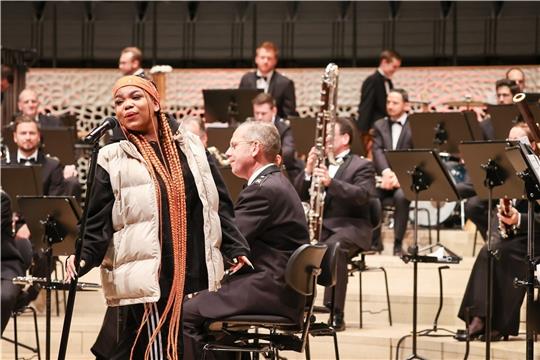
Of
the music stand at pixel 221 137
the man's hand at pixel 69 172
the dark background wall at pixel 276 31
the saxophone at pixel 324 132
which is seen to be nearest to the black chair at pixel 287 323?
the saxophone at pixel 324 132

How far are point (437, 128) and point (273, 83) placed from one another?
77.7 inches

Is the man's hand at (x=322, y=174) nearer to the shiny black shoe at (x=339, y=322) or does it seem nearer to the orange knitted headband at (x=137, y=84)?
the shiny black shoe at (x=339, y=322)

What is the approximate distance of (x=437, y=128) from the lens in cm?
884

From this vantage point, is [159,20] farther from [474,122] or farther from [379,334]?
[379,334]

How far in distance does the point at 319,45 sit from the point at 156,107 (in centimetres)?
1011

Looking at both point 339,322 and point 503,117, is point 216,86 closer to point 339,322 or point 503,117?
point 503,117

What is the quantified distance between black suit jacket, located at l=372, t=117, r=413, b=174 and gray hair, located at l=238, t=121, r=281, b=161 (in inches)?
161

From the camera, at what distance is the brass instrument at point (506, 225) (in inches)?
241

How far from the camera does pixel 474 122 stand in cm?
873

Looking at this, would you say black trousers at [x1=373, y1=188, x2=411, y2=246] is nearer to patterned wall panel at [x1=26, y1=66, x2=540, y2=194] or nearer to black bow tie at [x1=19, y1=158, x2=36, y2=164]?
black bow tie at [x1=19, y1=158, x2=36, y2=164]

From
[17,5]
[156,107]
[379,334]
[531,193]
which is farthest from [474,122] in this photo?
[17,5]

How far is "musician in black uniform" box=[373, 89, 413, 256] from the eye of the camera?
8812mm

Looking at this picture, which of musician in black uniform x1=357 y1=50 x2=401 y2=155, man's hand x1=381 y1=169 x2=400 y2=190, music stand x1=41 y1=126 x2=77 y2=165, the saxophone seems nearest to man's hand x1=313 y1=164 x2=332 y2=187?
the saxophone

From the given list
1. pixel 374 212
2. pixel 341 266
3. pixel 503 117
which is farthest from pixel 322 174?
pixel 503 117
